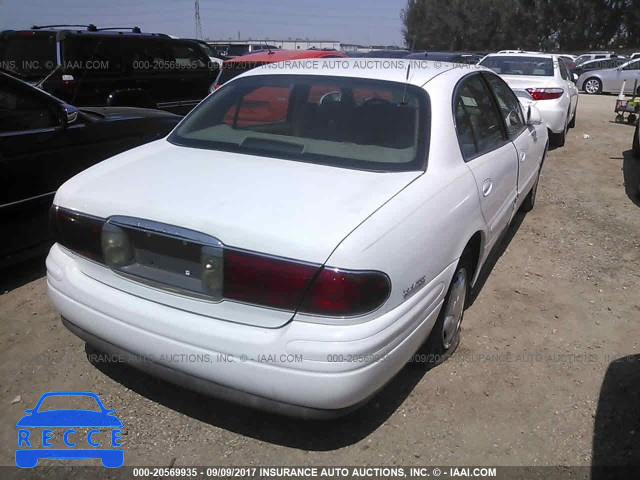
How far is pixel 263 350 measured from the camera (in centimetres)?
196

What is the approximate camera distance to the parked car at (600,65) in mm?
23141

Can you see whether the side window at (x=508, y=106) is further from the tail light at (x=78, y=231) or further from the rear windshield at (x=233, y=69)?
the rear windshield at (x=233, y=69)

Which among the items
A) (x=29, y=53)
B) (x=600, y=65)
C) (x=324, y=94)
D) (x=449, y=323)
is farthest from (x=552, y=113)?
(x=600, y=65)

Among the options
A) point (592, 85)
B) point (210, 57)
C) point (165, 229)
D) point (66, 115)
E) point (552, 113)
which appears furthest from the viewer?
point (592, 85)

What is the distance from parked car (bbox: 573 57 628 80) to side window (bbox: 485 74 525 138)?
22.0m

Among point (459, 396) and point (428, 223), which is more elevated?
point (428, 223)

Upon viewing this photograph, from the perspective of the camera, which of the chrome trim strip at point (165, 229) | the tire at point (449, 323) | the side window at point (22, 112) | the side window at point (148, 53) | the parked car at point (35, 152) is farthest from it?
the side window at point (148, 53)

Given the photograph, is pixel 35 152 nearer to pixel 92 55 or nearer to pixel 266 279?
pixel 266 279

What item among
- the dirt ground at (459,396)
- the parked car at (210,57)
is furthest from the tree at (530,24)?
the dirt ground at (459,396)

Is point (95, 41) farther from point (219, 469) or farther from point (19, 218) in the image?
point (219, 469)

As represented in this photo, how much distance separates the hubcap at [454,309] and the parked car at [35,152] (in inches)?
113

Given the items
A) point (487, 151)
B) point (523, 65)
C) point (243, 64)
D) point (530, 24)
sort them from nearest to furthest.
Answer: point (487, 151) → point (243, 64) → point (523, 65) → point (530, 24)

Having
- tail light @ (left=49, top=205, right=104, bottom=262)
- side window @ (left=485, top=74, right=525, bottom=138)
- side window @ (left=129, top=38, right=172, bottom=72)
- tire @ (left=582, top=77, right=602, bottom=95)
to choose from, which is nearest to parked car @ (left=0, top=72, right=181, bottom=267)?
tail light @ (left=49, top=205, right=104, bottom=262)

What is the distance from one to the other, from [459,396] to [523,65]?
26.3 feet
